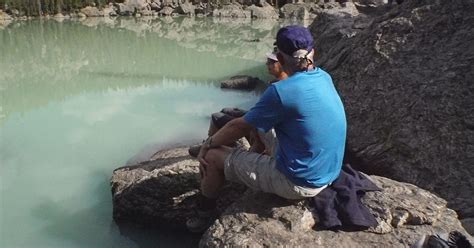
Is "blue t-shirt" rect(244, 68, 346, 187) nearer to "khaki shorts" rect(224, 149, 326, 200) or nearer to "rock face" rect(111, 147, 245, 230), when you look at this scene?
"khaki shorts" rect(224, 149, 326, 200)

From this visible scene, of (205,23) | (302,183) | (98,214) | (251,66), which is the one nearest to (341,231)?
(302,183)

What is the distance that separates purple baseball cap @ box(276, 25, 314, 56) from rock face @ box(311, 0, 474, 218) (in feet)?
8.27

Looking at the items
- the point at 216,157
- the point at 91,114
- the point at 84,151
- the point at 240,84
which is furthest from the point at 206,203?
the point at 240,84

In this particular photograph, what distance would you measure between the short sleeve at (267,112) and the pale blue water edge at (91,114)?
2.18 metres

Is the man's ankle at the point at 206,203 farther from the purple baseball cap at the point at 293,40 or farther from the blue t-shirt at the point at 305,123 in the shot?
the purple baseball cap at the point at 293,40

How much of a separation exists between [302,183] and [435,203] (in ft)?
4.31

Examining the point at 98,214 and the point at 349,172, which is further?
the point at 98,214

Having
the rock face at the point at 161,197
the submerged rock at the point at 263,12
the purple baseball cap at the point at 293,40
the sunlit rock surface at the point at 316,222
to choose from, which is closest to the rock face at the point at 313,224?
the sunlit rock surface at the point at 316,222

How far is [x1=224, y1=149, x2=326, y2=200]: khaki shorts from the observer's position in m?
4.04

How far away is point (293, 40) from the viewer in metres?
3.77

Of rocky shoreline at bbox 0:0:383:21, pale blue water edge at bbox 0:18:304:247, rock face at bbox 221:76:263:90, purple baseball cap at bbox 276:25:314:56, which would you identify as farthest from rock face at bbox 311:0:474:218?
rocky shoreline at bbox 0:0:383:21

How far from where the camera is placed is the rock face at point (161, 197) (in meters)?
5.57

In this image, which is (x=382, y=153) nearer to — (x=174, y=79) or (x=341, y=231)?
(x=341, y=231)

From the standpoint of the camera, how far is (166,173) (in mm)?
5621
